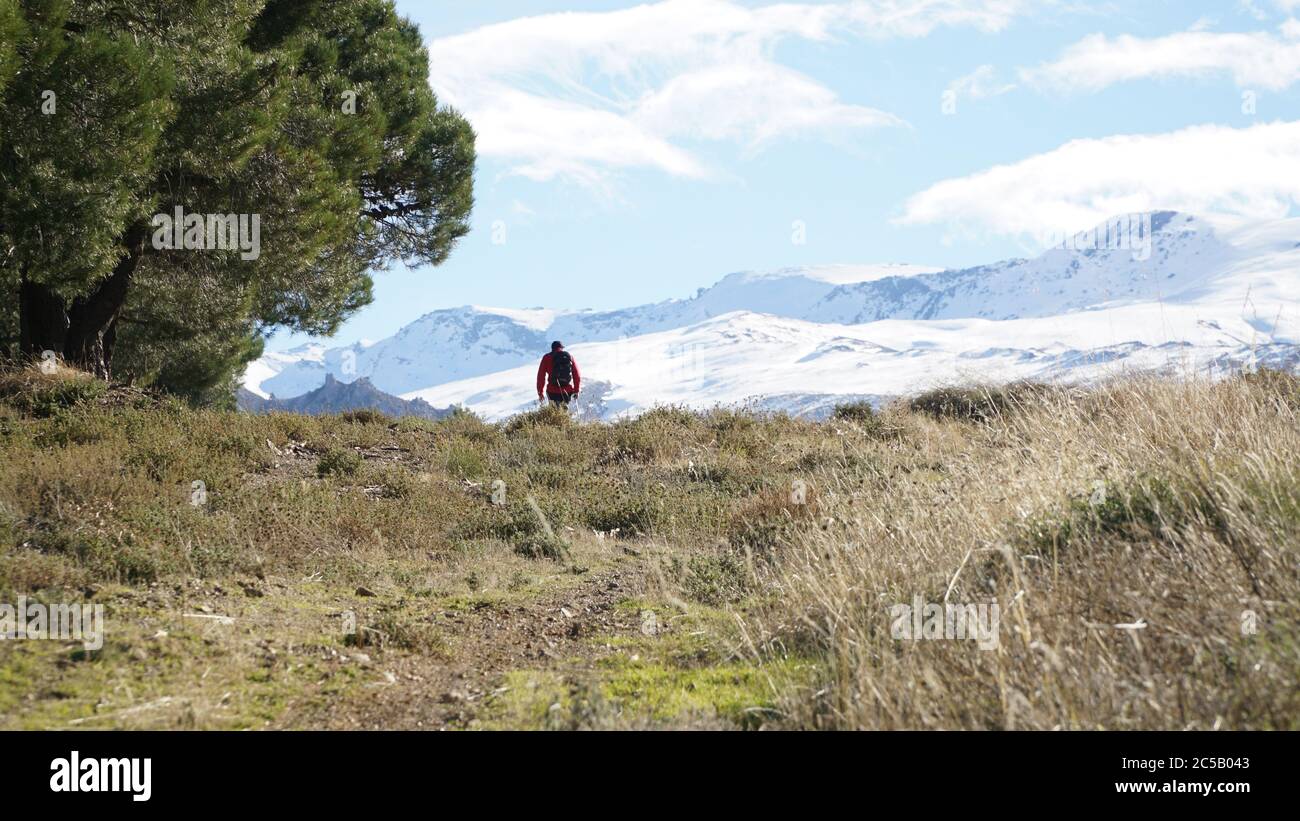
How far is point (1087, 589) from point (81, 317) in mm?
15647

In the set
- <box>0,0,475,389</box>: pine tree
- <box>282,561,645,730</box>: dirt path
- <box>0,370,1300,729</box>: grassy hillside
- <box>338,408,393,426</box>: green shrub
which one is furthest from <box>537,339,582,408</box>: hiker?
<box>282,561,645,730</box>: dirt path

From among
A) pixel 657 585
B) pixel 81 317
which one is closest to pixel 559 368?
pixel 81 317

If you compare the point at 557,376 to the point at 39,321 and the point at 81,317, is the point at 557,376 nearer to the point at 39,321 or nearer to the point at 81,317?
the point at 81,317

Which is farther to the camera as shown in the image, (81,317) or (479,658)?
(81,317)

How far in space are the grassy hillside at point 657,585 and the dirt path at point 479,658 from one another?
34 millimetres

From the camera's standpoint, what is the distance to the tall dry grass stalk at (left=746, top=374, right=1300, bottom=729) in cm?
351

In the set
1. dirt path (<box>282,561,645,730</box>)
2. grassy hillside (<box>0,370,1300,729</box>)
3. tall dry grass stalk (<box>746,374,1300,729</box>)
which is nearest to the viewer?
tall dry grass stalk (<box>746,374,1300,729</box>)

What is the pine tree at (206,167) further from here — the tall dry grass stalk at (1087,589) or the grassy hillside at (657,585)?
the tall dry grass stalk at (1087,589)

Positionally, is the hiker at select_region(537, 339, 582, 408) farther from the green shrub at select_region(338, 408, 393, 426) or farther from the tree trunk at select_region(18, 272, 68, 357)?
the tree trunk at select_region(18, 272, 68, 357)

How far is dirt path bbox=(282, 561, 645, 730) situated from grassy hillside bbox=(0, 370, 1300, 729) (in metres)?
0.03

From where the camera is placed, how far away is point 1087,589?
4371 millimetres

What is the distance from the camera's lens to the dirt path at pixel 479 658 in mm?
4715

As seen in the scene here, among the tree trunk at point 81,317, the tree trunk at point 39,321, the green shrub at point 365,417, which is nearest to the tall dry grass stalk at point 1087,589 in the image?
the green shrub at point 365,417
